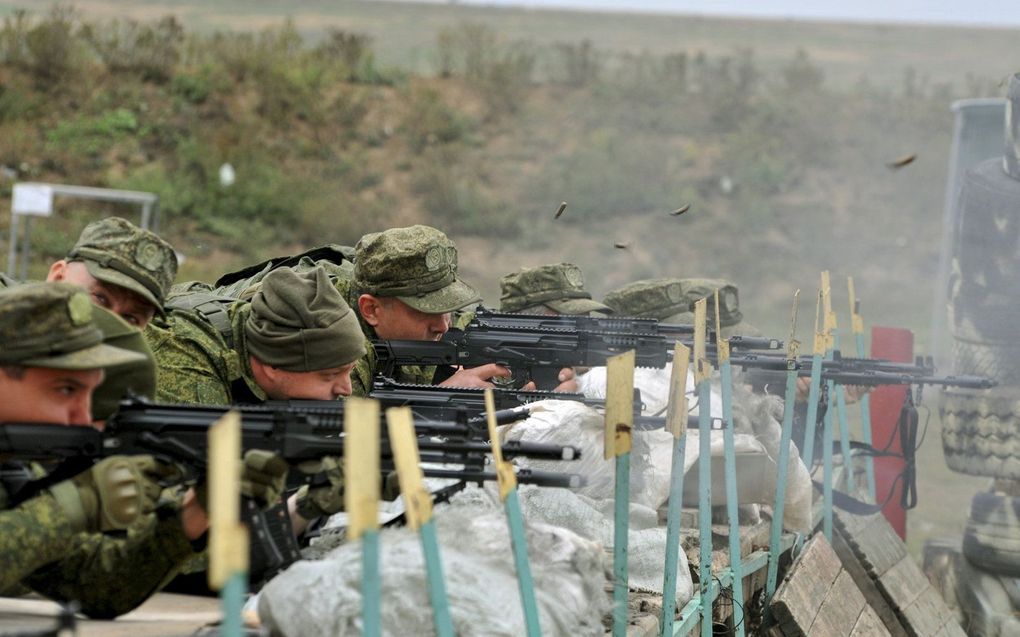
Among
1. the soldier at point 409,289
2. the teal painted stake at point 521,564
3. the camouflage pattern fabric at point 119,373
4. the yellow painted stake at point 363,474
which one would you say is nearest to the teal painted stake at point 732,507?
the soldier at point 409,289

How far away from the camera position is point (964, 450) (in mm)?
9109

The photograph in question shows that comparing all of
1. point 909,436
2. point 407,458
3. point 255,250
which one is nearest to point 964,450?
point 909,436

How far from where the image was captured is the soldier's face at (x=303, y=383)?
489 centimetres

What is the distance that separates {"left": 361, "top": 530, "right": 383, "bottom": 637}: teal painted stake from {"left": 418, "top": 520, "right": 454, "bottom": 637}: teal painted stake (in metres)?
0.31

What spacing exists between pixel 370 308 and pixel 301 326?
1.78 meters

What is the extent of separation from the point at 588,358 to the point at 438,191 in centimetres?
2173

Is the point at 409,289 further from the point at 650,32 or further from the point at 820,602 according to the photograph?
the point at 650,32

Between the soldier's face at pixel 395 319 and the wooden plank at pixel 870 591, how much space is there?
229cm

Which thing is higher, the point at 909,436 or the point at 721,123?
the point at 721,123

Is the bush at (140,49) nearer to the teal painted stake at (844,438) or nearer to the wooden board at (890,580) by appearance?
the teal painted stake at (844,438)

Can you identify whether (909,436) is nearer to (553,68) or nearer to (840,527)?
(840,527)

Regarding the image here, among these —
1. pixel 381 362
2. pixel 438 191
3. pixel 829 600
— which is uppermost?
pixel 438 191

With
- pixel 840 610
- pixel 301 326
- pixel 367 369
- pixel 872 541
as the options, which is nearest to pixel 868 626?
pixel 840 610

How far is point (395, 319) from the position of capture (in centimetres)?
659
